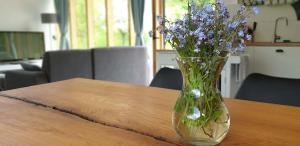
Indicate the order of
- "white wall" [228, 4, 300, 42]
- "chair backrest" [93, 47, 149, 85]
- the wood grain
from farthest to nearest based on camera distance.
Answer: "chair backrest" [93, 47, 149, 85] < "white wall" [228, 4, 300, 42] < the wood grain

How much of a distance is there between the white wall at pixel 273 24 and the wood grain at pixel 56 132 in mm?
3330

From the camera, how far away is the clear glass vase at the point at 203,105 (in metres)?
0.83

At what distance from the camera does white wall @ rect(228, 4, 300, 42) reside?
143 inches

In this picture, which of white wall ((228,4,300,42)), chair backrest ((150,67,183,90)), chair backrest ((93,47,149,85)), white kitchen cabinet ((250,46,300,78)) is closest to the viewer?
chair backrest ((150,67,183,90))

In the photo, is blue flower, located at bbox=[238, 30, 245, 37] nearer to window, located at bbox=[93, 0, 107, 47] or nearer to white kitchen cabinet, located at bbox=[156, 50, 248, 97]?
white kitchen cabinet, located at bbox=[156, 50, 248, 97]

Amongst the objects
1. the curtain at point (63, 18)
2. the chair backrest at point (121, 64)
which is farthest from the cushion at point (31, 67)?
the curtain at point (63, 18)

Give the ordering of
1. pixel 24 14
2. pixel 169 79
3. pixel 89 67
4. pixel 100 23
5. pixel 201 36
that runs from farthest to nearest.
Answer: pixel 24 14 < pixel 100 23 < pixel 89 67 < pixel 169 79 < pixel 201 36

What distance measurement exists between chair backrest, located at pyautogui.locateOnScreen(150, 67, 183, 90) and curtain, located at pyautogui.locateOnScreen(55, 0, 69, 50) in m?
5.57

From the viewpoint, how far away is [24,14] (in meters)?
6.57

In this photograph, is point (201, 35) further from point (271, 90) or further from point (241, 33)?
point (271, 90)

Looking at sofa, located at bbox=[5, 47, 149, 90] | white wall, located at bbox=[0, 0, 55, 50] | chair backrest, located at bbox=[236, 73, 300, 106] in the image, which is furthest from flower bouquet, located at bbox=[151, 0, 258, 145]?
white wall, located at bbox=[0, 0, 55, 50]

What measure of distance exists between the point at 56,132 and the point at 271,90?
1.00 m

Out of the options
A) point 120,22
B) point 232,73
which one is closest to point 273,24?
point 232,73

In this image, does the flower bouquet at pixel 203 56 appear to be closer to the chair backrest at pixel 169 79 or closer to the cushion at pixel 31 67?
the chair backrest at pixel 169 79
